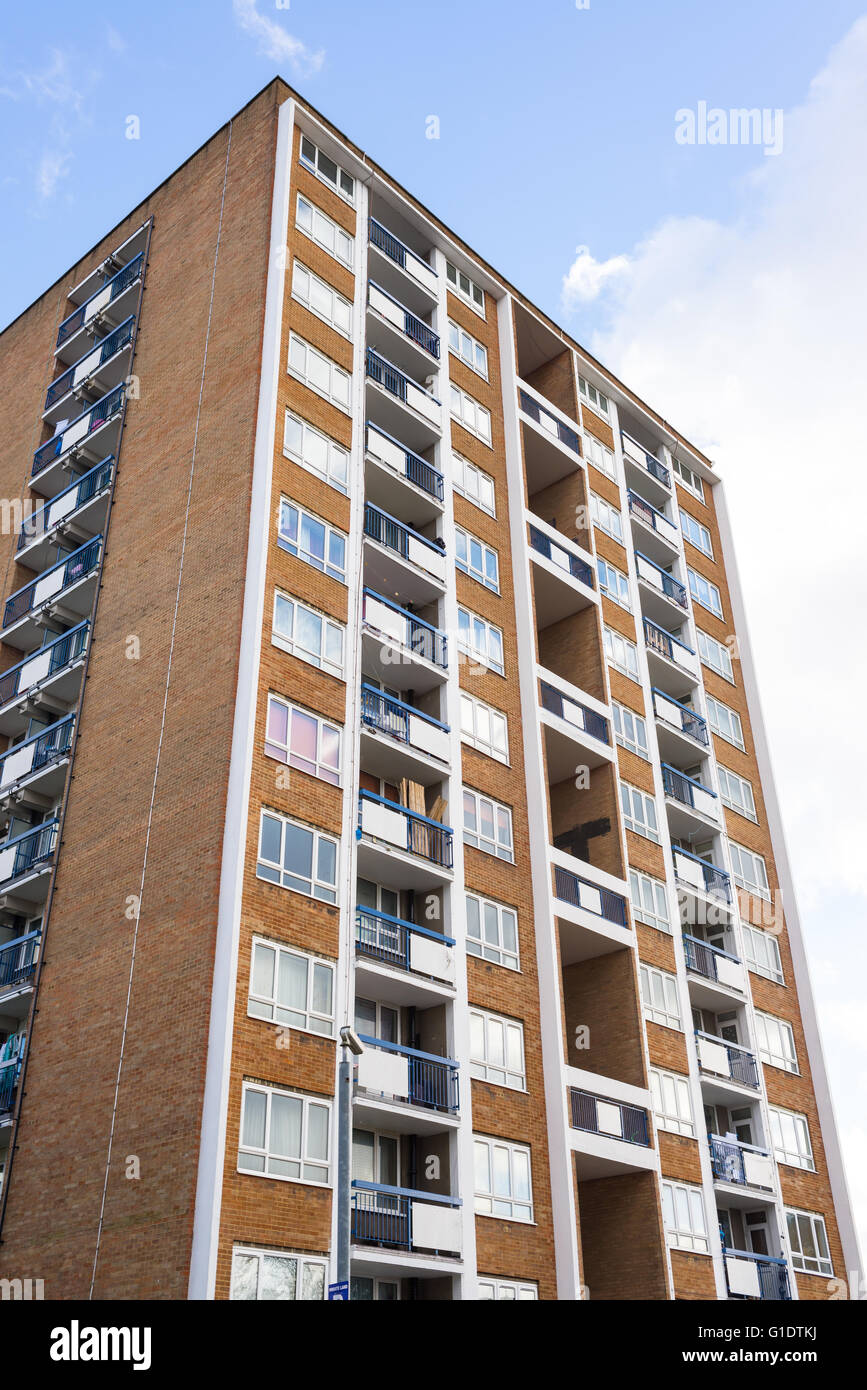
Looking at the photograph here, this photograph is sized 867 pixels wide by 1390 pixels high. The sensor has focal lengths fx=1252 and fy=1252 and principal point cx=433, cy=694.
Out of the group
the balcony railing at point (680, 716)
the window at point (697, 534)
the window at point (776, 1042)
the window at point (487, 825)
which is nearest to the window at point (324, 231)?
the window at point (487, 825)

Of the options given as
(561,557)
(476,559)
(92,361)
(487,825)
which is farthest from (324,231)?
(487,825)

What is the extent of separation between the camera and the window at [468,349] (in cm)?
3506

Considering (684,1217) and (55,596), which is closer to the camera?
(684,1217)

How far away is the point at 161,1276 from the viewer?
18.3m

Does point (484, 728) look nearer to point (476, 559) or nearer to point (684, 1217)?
point (476, 559)

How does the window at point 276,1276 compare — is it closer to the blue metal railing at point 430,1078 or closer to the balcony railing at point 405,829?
the blue metal railing at point 430,1078

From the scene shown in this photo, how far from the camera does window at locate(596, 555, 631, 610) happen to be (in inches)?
1423

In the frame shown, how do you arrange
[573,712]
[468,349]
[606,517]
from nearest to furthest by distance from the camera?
[573,712] → [468,349] → [606,517]

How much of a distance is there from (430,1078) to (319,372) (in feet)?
51.6

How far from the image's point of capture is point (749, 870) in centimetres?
3750

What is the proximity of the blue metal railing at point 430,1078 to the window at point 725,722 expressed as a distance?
18786 millimetres

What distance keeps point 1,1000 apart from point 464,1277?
10.2m

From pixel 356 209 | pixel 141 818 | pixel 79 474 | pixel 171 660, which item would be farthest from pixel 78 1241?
pixel 356 209

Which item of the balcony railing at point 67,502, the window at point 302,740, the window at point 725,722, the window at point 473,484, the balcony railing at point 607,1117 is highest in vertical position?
the window at point 473,484
